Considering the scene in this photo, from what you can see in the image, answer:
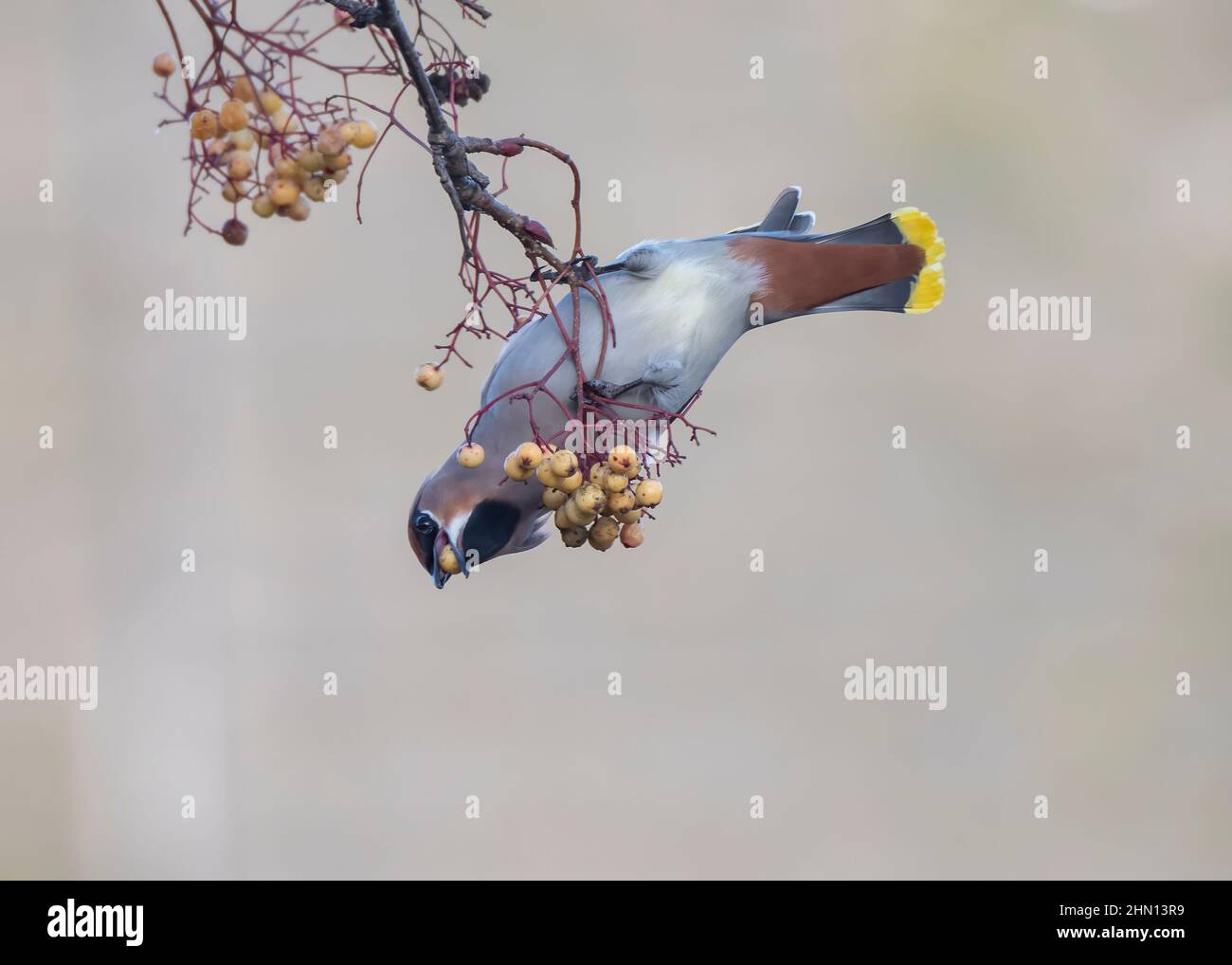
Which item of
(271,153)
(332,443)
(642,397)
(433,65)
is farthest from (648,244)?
(332,443)

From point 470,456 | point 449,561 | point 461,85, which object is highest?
point 461,85

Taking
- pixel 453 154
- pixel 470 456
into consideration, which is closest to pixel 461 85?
pixel 453 154

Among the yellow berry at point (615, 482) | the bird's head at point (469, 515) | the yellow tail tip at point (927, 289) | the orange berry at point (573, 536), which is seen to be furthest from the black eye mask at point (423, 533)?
the yellow tail tip at point (927, 289)

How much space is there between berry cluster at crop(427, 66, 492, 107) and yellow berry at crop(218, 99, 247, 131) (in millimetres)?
302

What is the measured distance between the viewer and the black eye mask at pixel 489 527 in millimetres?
1579

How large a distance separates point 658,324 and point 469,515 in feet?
1.07

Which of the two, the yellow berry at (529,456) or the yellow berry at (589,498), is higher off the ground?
the yellow berry at (529,456)

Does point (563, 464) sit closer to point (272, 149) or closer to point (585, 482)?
point (585, 482)

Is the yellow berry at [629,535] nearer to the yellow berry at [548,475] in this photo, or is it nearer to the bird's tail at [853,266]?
the yellow berry at [548,475]

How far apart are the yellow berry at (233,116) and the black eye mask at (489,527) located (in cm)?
56

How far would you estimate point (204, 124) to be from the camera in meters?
1.18

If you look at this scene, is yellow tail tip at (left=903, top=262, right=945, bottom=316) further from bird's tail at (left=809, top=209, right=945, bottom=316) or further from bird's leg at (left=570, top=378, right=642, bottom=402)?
bird's leg at (left=570, top=378, right=642, bottom=402)

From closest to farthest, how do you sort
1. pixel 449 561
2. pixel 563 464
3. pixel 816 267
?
pixel 563 464, pixel 449 561, pixel 816 267

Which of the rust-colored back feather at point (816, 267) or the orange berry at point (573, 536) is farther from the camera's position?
the rust-colored back feather at point (816, 267)
